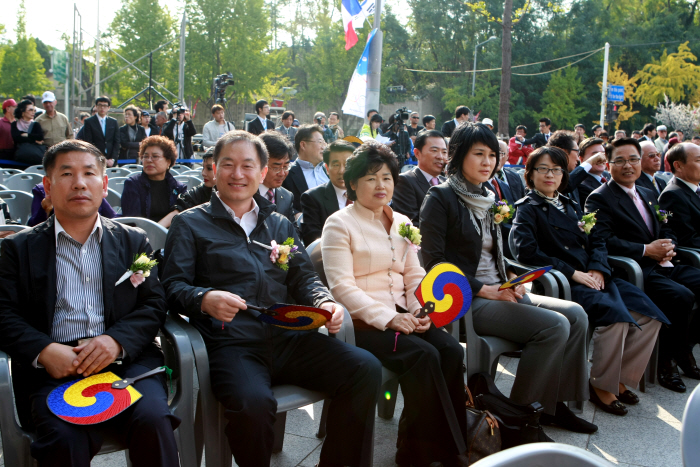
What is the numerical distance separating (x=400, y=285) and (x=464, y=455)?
31.9 inches

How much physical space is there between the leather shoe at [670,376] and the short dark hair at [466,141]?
5.88 ft

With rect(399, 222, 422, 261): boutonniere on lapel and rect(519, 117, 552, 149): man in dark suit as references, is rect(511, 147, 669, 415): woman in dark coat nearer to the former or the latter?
rect(399, 222, 422, 261): boutonniere on lapel

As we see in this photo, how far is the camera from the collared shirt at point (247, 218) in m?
2.37

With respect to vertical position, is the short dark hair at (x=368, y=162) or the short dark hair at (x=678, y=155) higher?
the short dark hair at (x=678, y=155)

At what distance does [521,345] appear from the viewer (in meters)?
2.94

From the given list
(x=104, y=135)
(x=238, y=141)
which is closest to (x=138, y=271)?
(x=238, y=141)

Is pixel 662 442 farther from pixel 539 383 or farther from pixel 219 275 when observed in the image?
pixel 219 275

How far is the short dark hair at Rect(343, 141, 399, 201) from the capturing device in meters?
2.72

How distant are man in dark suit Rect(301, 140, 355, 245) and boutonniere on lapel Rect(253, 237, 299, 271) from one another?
1.29 metres

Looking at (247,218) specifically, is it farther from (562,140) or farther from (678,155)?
(678,155)

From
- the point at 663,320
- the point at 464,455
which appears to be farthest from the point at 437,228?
the point at 663,320

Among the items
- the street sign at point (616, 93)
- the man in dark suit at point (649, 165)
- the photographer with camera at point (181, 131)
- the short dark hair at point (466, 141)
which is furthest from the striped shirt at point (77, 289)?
the street sign at point (616, 93)

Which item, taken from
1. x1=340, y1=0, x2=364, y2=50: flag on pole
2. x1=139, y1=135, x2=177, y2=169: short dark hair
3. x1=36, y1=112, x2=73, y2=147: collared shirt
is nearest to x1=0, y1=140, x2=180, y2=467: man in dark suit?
x1=139, y1=135, x2=177, y2=169: short dark hair

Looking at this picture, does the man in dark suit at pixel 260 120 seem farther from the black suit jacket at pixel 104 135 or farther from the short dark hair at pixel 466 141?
the short dark hair at pixel 466 141
